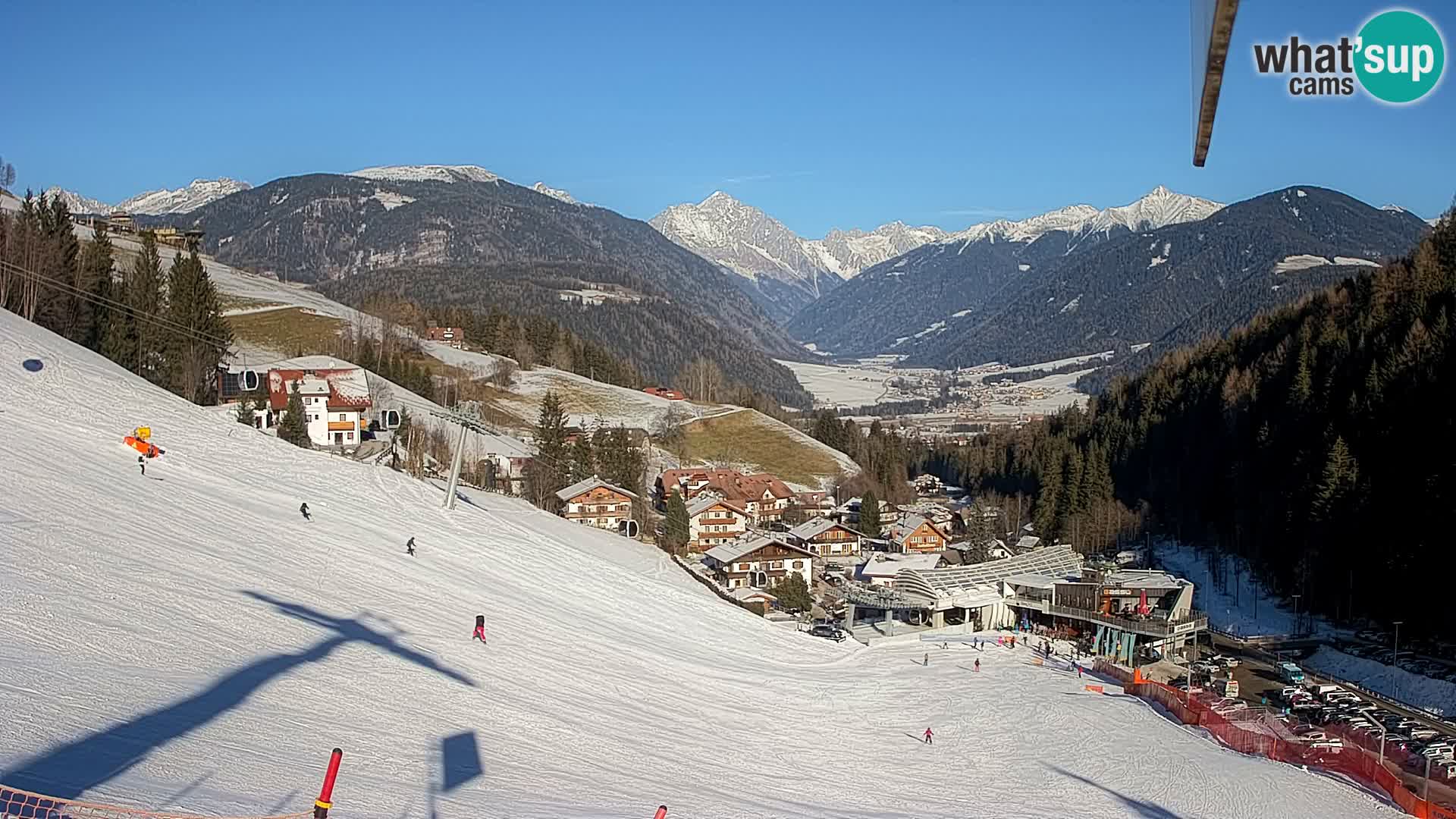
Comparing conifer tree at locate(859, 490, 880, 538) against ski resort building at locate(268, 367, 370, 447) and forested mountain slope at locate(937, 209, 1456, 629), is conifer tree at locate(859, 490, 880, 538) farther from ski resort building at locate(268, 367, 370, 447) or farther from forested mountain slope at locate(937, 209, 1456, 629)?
ski resort building at locate(268, 367, 370, 447)

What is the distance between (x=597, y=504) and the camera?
6369cm

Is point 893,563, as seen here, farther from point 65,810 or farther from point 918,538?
point 65,810

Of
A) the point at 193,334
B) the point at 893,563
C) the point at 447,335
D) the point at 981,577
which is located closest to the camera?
the point at 981,577

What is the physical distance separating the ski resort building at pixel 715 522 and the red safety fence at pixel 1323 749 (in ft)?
136

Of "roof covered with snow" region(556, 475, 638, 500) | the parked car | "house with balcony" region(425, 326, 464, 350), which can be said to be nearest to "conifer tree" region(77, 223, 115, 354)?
"roof covered with snow" region(556, 475, 638, 500)

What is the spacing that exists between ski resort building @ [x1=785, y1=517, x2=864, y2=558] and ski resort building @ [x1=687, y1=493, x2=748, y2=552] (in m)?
4.06

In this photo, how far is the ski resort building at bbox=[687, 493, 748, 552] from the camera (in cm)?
7375

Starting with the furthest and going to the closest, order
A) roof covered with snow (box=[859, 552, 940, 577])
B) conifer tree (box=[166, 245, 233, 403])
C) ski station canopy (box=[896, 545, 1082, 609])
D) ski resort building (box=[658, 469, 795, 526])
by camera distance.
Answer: ski resort building (box=[658, 469, 795, 526])
roof covered with snow (box=[859, 552, 940, 577])
conifer tree (box=[166, 245, 233, 403])
ski station canopy (box=[896, 545, 1082, 609])

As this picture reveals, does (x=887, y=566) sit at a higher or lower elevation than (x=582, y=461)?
lower

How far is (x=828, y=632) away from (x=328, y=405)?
31.0m

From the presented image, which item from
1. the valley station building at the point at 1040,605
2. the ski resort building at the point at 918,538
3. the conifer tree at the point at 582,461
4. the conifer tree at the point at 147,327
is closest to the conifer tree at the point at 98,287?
the conifer tree at the point at 147,327

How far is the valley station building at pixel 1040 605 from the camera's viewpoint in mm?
47969

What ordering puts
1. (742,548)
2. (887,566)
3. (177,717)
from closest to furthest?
(177,717)
(887,566)
(742,548)

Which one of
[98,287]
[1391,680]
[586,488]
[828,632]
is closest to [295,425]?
[98,287]
